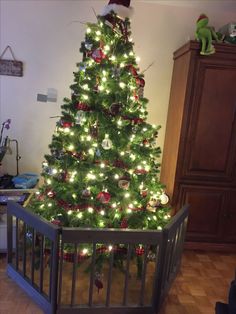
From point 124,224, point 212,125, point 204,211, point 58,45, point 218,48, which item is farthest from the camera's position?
point 58,45

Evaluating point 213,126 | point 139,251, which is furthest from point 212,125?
point 139,251

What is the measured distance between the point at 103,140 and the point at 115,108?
0.76 feet

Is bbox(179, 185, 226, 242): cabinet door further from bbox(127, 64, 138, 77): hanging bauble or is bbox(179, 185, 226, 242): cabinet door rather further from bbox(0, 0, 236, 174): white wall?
bbox(127, 64, 138, 77): hanging bauble

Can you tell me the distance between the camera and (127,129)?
1.78 metres

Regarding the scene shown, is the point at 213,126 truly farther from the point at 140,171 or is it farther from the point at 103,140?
the point at 103,140

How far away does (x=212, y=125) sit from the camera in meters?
2.26

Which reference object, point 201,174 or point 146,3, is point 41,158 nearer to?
point 201,174

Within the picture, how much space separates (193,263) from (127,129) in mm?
1397

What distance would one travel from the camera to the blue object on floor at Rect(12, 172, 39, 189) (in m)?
2.42

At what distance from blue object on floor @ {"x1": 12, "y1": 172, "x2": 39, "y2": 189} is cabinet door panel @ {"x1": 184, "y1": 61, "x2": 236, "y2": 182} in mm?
1458

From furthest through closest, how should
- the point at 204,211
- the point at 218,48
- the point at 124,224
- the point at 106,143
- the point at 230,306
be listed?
the point at 204,211 → the point at 218,48 → the point at 124,224 → the point at 106,143 → the point at 230,306

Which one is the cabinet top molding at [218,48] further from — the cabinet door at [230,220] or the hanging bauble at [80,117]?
the cabinet door at [230,220]

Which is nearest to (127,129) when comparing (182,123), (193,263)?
(182,123)

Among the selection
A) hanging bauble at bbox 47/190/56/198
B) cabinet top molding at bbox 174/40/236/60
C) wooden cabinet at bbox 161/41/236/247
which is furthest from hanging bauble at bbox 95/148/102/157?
cabinet top molding at bbox 174/40/236/60
